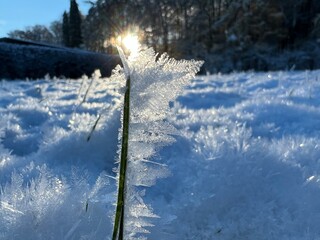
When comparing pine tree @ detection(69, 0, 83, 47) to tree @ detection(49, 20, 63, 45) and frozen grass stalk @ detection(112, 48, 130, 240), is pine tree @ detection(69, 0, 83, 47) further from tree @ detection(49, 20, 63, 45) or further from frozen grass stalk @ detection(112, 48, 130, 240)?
frozen grass stalk @ detection(112, 48, 130, 240)

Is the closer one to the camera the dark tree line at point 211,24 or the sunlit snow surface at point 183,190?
the sunlit snow surface at point 183,190

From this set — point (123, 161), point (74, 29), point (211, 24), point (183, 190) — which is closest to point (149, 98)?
point (123, 161)

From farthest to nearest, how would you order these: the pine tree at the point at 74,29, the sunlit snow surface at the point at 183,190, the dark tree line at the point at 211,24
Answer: the pine tree at the point at 74,29
the dark tree line at the point at 211,24
the sunlit snow surface at the point at 183,190

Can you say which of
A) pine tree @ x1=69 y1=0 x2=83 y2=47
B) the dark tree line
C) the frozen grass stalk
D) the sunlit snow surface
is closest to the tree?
pine tree @ x1=69 y1=0 x2=83 y2=47

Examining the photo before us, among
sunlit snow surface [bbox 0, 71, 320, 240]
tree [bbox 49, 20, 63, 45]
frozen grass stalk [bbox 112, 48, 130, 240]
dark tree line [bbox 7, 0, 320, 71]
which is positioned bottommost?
sunlit snow surface [bbox 0, 71, 320, 240]

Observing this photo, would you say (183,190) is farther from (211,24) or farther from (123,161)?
(211,24)

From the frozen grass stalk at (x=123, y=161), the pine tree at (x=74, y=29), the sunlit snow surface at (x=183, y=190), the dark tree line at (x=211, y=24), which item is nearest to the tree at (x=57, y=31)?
the pine tree at (x=74, y=29)

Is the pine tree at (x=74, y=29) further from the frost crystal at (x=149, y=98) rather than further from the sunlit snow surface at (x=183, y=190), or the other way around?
the frost crystal at (x=149, y=98)

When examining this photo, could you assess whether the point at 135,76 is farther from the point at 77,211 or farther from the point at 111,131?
the point at 111,131

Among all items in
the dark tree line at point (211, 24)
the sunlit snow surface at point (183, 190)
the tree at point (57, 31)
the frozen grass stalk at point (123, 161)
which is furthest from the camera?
the tree at point (57, 31)
